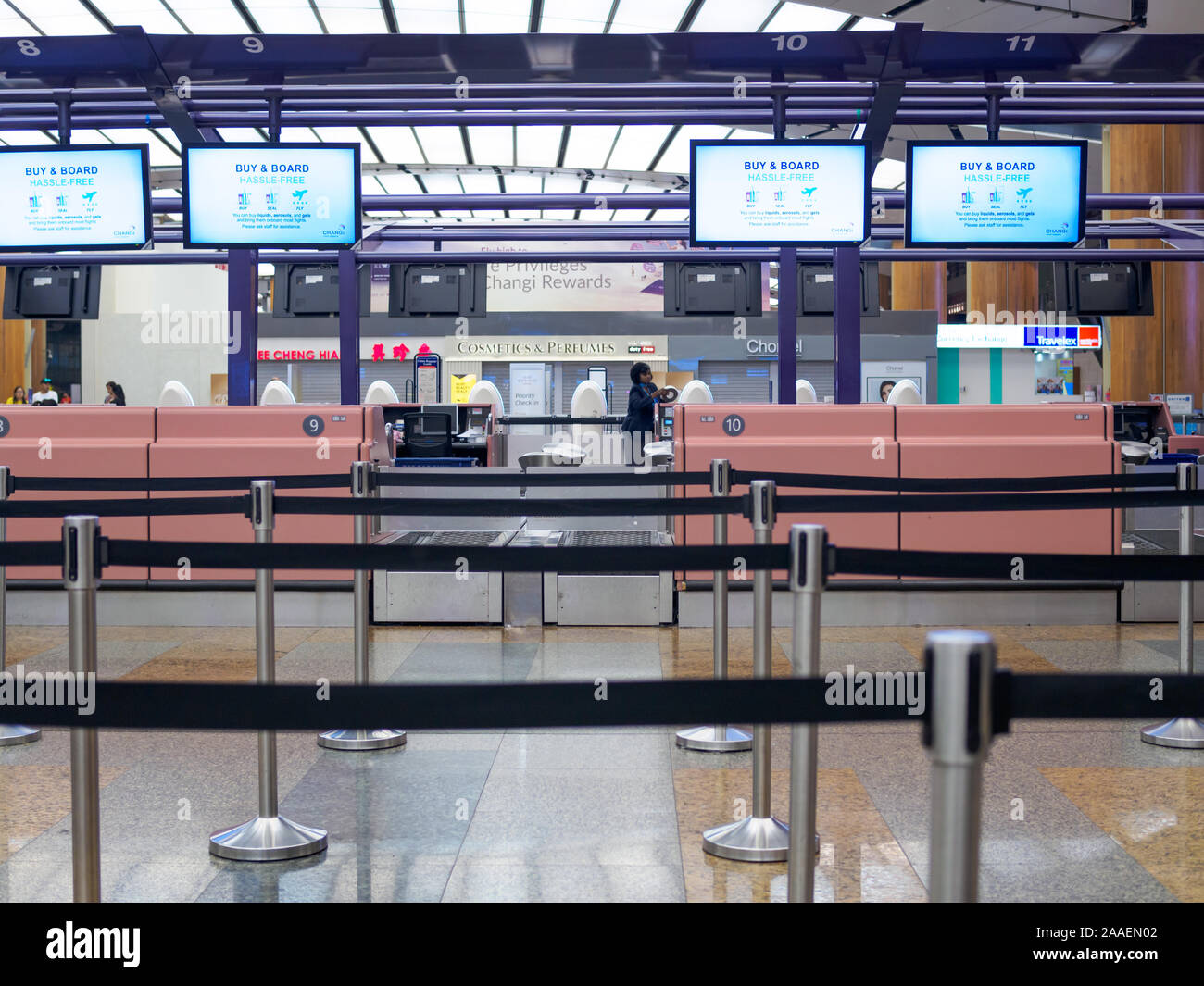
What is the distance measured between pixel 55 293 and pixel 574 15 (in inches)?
258

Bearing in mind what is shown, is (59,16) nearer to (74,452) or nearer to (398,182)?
(74,452)

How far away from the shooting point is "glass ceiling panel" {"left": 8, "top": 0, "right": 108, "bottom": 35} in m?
13.2

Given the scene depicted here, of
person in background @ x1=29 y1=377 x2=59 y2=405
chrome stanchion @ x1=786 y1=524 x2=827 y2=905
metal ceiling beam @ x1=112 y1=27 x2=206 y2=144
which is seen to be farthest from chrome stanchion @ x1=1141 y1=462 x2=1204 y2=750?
person in background @ x1=29 y1=377 x2=59 y2=405

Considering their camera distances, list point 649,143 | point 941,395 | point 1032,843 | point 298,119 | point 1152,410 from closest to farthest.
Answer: point 1032,843, point 298,119, point 1152,410, point 649,143, point 941,395

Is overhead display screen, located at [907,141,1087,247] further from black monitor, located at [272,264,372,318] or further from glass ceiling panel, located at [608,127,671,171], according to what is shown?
glass ceiling panel, located at [608,127,671,171]

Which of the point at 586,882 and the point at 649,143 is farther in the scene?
the point at 649,143

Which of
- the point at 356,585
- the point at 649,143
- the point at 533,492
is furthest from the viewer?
the point at 649,143

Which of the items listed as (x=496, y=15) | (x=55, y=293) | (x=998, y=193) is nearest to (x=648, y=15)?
(x=496, y=15)

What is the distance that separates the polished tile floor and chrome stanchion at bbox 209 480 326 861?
46mm

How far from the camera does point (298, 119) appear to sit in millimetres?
9117

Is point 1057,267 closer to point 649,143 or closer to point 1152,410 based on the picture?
point 1152,410

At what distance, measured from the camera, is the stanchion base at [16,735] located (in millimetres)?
4312
